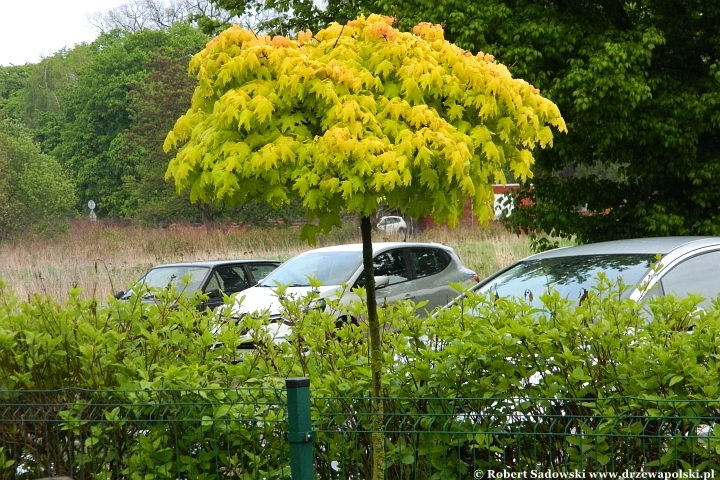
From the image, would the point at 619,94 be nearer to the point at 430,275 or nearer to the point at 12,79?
the point at 430,275

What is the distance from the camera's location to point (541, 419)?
4023mm

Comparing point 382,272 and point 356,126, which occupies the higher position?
point 356,126

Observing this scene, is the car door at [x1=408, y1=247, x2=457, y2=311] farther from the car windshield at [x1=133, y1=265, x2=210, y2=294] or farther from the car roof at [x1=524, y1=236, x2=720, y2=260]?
the car roof at [x1=524, y1=236, x2=720, y2=260]

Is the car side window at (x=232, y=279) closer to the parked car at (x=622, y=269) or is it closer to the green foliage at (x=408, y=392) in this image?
the parked car at (x=622, y=269)

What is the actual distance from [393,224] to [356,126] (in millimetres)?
40356

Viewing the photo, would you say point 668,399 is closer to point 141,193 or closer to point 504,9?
point 504,9

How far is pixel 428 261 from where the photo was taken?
14.5m

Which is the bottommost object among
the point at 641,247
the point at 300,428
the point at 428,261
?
the point at 428,261

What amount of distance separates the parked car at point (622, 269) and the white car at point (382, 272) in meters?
4.87

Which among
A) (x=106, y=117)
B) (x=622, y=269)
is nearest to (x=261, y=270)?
(x=622, y=269)

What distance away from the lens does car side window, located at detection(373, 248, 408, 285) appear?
13.8 m

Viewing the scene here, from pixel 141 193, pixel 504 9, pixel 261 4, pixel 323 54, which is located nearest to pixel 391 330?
pixel 323 54

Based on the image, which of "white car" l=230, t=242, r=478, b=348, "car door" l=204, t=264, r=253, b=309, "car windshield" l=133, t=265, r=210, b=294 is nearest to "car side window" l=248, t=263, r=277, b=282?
"car door" l=204, t=264, r=253, b=309

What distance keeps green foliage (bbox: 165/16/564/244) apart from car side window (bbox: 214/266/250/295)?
1080 cm
